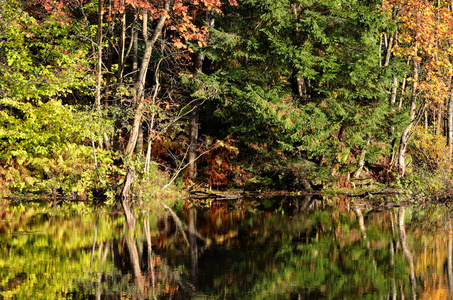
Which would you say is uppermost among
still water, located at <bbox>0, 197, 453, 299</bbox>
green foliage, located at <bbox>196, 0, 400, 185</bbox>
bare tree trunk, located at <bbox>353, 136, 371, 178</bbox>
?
green foliage, located at <bbox>196, 0, 400, 185</bbox>

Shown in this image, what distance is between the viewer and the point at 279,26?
66.1 feet

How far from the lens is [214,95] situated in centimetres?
2080

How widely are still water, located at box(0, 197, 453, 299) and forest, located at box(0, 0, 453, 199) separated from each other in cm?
451

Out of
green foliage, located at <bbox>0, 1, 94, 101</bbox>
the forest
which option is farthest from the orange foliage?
green foliage, located at <bbox>0, 1, 94, 101</bbox>

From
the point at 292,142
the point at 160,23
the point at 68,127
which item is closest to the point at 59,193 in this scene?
the point at 68,127

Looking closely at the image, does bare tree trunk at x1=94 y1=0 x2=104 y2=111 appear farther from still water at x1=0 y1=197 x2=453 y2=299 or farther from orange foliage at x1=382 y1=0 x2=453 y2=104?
orange foliage at x1=382 y1=0 x2=453 y2=104

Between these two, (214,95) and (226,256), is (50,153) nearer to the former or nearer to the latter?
(214,95)

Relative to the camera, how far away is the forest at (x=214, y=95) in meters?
18.8

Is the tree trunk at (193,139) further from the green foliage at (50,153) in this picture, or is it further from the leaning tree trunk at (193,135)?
the green foliage at (50,153)

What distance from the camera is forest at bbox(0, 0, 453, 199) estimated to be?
740 inches

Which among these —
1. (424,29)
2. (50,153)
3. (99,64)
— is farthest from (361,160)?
(50,153)

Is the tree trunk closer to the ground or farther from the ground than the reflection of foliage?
farther from the ground

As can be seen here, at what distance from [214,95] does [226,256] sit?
488 inches

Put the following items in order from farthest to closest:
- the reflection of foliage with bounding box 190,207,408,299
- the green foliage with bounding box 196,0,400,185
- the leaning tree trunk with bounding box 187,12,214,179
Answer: the leaning tree trunk with bounding box 187,12,214,179 < the green foliage with bounding box 196,0,400,185 < the reflection of foliage with bounding box 190,207,408,299
